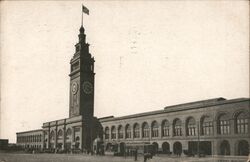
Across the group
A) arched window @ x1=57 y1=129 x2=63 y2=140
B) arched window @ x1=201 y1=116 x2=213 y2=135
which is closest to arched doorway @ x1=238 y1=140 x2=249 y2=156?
arched window @ x1=201 y1=116 x2=213 y2=135

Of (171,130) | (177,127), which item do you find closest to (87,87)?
(171,130)

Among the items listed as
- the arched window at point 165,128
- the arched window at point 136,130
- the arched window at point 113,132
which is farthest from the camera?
the arched window at point 113,132

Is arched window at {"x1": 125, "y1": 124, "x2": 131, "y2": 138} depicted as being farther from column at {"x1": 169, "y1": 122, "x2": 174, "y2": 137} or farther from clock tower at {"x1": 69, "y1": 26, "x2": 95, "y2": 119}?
clock tower at {"x1": 69, "y1": 26, "x2": 95, "y2": 119}

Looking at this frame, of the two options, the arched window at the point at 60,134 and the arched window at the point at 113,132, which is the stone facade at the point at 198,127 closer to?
the arched window at the point at 113,132

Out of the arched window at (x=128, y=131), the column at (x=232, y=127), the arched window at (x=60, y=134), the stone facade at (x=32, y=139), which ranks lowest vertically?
the stone facade at (x=32, y=139)

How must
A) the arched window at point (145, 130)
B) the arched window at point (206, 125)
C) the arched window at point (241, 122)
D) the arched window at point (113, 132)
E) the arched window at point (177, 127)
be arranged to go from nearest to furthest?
the arched window at point (241, 122) → the arched window at point (206, 125) → the arched window at point (177, 127) → the arched window at point (145, 130) → the arched window at point (113, 132)

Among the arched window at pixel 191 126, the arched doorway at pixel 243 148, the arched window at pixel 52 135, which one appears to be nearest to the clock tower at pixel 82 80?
the arched window at pixel 52 135

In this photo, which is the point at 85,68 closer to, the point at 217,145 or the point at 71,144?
the point at 71,144
